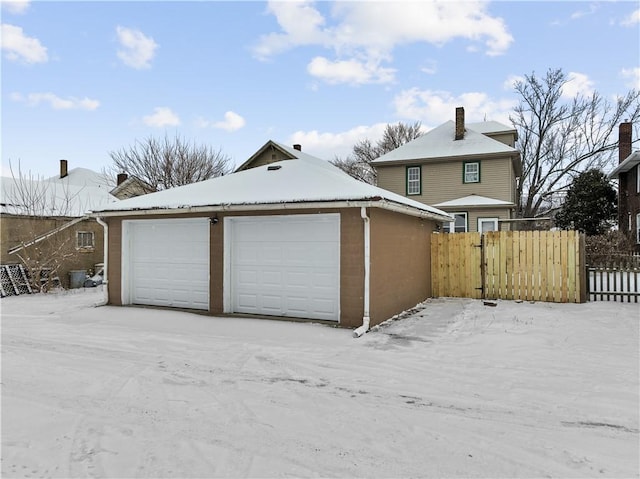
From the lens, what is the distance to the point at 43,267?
14.0 meters

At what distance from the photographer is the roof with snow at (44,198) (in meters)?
16.0

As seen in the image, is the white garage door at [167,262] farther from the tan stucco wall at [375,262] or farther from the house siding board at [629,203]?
the house siding board at [629,203]

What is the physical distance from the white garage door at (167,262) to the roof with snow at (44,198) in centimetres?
599

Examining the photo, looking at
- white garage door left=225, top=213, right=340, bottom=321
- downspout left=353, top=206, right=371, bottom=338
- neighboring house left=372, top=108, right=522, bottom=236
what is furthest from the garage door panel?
neighboring house left=372, top=108, right=522, bottom=236

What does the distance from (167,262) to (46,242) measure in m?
7.98

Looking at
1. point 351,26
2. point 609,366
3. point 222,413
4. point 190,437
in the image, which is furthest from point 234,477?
point 351,26

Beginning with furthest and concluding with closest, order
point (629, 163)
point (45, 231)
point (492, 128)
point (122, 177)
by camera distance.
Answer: point (492, 128) → point (122, 177) → point (629, 163) → point (45, 231)

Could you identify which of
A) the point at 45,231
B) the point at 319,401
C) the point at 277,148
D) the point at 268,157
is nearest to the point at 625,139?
the point at 277,148

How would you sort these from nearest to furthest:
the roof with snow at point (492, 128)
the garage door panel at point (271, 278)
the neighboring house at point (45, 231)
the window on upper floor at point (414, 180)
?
the garage door panel at point (271, 278) → the neighboring house at point (45, 231) → the window on upper floor at point (414, 180) → the roof with snow at point (492, 128)

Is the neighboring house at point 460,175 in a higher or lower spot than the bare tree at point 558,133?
lower

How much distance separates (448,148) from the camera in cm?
2188

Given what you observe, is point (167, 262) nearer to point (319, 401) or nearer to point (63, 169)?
point (319, 401)

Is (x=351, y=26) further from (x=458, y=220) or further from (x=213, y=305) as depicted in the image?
(x=458, y=220)

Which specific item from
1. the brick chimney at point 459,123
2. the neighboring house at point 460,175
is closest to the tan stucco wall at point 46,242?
the neighboring house at point 460,175
